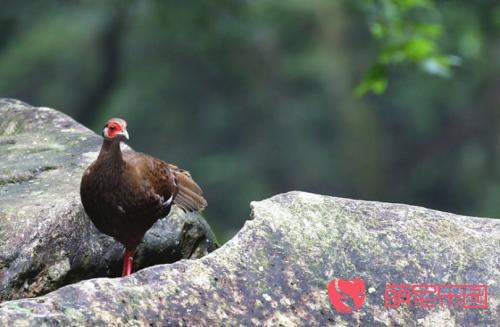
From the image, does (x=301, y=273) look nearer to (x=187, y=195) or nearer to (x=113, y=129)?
A: (x=113, y=129)

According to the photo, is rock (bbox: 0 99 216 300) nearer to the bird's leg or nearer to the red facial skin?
the bird's leg

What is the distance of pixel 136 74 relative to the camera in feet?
57.6

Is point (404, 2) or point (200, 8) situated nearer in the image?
point (404, 2)

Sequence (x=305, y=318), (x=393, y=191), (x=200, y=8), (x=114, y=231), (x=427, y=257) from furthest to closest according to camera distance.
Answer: (x=393, y=191) < (x=200, y=8) < (x=114, y=231) < (x=427, y=257) < (x=305, y=318)

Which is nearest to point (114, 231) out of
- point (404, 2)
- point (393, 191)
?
point (404, 2)

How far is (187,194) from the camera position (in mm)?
5109

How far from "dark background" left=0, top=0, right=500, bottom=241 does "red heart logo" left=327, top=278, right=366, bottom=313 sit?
38.1ft

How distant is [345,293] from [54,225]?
1.35 m

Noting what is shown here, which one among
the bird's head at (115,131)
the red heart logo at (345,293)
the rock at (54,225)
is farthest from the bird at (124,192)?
the red heart logo at (345,293)

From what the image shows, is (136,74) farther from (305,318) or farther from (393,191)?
(305,318)

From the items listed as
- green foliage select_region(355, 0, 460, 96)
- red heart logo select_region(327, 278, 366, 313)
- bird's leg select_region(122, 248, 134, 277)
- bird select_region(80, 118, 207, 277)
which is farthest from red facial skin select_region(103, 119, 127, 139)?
green foliage select_region(355, 0, 460, 96)

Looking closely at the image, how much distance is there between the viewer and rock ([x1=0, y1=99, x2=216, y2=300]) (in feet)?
14.3

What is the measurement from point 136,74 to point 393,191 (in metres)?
4.19

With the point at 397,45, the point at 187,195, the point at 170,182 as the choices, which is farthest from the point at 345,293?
the point at 397,45
